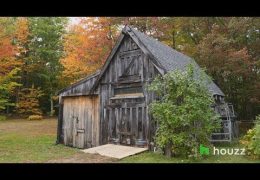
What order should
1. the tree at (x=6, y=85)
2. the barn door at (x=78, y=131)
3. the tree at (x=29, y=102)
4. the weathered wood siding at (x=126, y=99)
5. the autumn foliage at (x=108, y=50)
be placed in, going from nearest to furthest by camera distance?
the weathered wood siding at (x=126, y=99) → the barn door at (x=78, y=131) → the tree at (x=6, y=85) → the autumn foliage at (x=108, y=50) → the tree at (x=29, y=102)

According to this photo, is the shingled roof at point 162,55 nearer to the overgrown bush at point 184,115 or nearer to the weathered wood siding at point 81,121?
the overgrown bush at point 184,115

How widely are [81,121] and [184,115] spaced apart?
716cm

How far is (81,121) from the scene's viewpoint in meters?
15.9

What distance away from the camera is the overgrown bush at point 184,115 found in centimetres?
1042

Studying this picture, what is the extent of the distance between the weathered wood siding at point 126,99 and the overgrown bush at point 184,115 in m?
1.69

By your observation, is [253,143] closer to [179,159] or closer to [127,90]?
[179,159]

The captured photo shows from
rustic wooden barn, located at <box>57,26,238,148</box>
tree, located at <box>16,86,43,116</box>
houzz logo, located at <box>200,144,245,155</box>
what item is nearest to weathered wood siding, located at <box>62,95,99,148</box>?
rustic wooden barn, located at <box>57,26,238,148</box>

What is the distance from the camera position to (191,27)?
25.5m

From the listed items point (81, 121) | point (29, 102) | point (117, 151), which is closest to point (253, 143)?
point (117, 151)

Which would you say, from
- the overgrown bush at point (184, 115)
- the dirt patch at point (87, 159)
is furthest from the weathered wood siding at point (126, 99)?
Result: the dirt patch at point (87, 159)

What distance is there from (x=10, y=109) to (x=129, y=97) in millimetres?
25547

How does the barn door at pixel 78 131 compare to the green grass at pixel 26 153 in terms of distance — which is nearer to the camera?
the green grass at pixel 26 153

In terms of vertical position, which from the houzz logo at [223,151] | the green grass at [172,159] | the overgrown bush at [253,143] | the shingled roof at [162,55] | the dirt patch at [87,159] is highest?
the shingled roof at [162,55]
